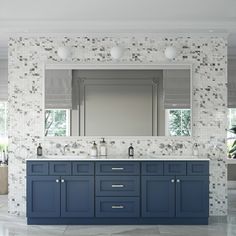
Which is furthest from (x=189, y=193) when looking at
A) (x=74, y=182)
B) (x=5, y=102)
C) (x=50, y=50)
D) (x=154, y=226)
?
(x=5, y=102)

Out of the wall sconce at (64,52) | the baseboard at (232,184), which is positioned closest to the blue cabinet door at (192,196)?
the wall sconce at (64,52)

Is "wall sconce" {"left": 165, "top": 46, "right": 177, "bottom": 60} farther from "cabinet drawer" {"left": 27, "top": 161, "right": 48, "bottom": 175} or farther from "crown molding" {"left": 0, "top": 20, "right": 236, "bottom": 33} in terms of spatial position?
"cabinet drawer" {"left": 27, "top": 161, "right": 48, "bottom": 175}

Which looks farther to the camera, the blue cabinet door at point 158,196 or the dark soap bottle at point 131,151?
the dark soap bottle at point 131,151

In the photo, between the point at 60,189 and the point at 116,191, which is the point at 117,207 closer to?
the point at 116,191

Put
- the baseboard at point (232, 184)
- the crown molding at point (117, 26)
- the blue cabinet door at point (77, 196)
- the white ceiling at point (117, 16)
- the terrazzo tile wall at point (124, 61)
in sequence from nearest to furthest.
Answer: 1. the white ceiling at point (117, 16)
2. the blue cabinet door at point (77, 196)
3. the crown molding at point (117, 26)
4. the terrazzo tile wall at point (124, 61)
5. the baseboard at point (232, 184)

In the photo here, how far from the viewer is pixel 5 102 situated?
312 inches

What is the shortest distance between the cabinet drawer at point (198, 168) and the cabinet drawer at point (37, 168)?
1.83m

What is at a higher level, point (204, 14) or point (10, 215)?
point (204, 14)

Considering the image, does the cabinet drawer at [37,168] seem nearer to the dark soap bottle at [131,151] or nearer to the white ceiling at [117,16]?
the dark soap bottle at [131,151]

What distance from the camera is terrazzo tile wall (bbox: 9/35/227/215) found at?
5.69 m

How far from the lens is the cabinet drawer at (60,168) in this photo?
5156 mm

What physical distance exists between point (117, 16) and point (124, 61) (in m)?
0.75

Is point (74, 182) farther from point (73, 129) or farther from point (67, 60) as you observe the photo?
point (67, 60)

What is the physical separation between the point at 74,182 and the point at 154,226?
1.16 metres
